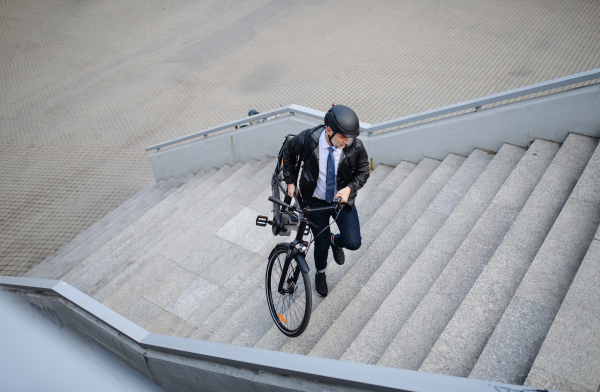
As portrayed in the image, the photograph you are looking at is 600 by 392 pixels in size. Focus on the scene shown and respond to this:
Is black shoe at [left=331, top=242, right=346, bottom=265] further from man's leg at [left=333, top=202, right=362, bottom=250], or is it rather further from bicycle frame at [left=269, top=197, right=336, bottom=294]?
bicycle frame at [left=269, top=197, right=336, bottom=294]

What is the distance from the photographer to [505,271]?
3303 millimetres

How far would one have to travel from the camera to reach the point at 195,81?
461 inches

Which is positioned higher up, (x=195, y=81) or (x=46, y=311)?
(x=46, y=311)

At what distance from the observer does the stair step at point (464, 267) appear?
3.02 m

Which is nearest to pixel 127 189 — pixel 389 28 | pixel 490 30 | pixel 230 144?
pixel 230 144

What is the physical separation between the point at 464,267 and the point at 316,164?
1529 millimetres

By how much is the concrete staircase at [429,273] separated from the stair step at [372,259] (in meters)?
0.01

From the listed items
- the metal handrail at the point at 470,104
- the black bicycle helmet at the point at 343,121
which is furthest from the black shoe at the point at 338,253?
the metal handrail at the point at 470,104

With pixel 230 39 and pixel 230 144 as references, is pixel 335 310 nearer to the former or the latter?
pixel 230 144

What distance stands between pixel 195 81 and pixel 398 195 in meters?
8.30

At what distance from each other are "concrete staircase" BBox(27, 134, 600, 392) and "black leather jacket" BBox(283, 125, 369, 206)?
3.28 feet

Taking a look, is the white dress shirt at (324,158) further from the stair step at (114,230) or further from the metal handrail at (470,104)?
the stair step at (114,230)

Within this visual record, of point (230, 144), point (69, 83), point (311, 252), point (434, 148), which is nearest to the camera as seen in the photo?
point (311, 252)

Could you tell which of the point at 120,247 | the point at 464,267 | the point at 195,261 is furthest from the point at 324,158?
the point at 120,247
